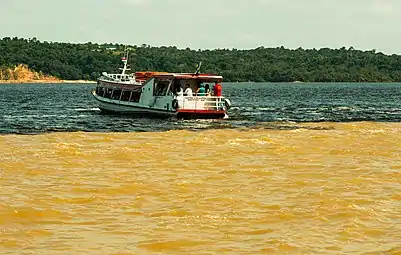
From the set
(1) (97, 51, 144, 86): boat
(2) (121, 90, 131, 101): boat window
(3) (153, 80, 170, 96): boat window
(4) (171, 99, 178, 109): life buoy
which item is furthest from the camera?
(1) (97, 51, 144, 86): boat

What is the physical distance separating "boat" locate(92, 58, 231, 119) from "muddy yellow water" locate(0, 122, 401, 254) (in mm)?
17165

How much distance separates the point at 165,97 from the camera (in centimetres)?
4809

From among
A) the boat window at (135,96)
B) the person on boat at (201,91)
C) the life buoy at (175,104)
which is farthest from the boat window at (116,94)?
the life buoy at (175,104)

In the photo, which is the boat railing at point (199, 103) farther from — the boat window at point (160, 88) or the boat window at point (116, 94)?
the boat window at point (116, 94)

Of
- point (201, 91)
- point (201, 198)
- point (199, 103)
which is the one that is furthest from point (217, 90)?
point (201, 198)

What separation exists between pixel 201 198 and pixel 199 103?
30138 mm

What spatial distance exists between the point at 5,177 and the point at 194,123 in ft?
78.0

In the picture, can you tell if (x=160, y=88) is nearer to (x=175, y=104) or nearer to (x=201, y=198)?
(x=175, y=104)

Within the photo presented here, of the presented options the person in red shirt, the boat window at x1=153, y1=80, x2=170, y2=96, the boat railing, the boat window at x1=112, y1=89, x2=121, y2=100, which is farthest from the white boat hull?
the person in red shirt

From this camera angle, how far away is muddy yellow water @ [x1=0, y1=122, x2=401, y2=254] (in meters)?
12.5

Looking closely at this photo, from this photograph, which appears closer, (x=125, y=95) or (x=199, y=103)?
(x=199, y=103)

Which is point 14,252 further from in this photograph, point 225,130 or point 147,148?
point 225,130

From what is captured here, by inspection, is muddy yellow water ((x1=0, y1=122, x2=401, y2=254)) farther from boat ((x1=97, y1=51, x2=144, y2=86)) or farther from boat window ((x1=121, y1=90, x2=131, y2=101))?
boat ((x1=97, y1=51, x2=144, y2=86))

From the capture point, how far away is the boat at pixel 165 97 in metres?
46.4
